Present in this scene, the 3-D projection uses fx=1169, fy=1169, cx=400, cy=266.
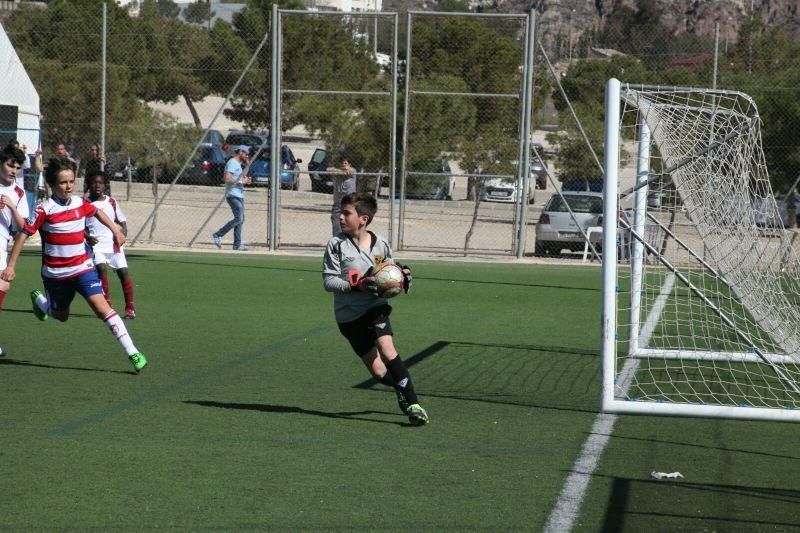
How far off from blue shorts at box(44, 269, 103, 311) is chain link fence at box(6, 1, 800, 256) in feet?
39.3

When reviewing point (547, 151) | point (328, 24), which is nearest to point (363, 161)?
point (547, 151)

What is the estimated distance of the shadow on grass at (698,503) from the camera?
5.57 metres

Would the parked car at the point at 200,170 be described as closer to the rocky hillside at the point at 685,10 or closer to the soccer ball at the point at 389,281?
the soccer ball at the point at 389,281

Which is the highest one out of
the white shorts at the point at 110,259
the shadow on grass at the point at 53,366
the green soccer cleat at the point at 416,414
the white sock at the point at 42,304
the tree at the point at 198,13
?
the tree at the point at 198,13

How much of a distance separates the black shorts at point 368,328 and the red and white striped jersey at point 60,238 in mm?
2848

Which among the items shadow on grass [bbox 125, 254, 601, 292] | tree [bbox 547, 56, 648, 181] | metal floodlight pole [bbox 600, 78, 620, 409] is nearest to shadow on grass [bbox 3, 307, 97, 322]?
shadow on grass [bbox 125, 254, 601, 292]

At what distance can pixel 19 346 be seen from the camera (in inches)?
430

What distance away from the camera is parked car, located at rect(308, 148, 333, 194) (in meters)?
25.1

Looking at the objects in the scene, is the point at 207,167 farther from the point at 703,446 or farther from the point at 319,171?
the point at 703,446

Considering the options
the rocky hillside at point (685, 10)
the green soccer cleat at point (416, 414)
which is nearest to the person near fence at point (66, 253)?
the green soccer cleat at point (416, 414)

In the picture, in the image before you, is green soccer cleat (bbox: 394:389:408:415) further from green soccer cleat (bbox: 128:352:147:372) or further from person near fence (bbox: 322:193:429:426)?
green soccer cleat (bbox: 128:352:147:372)

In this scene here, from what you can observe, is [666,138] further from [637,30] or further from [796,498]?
[637,30]

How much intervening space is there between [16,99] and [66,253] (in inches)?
591

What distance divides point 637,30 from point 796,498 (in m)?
20.0
